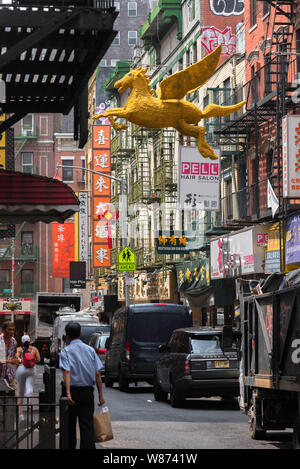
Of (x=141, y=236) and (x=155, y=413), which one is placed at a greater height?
(x=141, y=236)

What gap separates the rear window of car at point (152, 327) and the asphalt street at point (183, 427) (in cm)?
353

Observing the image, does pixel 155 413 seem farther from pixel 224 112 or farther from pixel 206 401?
pixel 224 112

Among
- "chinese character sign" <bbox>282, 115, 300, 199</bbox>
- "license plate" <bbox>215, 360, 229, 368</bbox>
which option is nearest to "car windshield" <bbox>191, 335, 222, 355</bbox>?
"license plate" <bbox>215, 360, 229, 368</bbox>

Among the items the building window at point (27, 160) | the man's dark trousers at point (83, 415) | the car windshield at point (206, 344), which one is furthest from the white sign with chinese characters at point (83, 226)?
the man's dark trousers at point (83, 415)

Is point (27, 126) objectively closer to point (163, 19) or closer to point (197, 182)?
point (163, 19)

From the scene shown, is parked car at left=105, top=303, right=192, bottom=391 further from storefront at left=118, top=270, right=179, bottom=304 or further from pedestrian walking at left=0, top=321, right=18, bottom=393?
storefront at left=118, top=270, right=179, bottom=304

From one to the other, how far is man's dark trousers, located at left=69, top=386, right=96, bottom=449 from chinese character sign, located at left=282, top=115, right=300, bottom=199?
1557cm

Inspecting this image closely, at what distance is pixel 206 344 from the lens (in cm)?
2223

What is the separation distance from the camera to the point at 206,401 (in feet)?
81.2

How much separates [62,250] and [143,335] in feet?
148

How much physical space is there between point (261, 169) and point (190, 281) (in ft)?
29.3

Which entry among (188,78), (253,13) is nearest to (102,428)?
(188,78)

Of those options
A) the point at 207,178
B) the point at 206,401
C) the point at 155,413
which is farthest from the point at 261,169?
the point at 155,413
